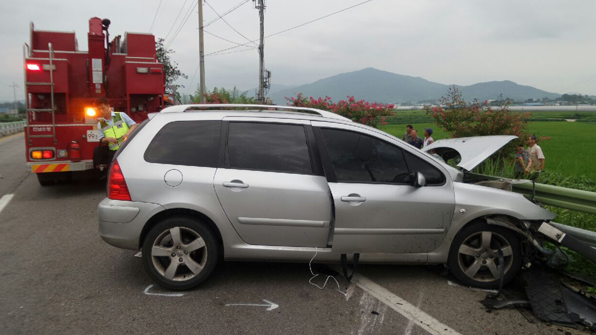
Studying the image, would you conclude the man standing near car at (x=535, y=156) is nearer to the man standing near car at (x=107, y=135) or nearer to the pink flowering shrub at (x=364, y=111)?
the pink flowering shrub at (x=364, y=111)

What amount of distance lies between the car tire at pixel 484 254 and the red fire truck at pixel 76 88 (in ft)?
22.1

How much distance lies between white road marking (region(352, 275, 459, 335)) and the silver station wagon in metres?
0.28

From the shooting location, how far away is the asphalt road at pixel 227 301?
338 centimetres

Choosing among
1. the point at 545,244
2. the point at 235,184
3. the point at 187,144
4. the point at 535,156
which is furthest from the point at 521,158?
the point at 187,144

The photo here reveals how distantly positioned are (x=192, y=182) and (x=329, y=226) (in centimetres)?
135

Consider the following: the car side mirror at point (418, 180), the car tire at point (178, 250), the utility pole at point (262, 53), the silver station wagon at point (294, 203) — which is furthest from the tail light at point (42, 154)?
the utility pole at point (262, 53)

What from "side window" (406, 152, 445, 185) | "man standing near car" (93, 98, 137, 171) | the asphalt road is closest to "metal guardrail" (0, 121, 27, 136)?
"man standing near car" (93, 98, 137, 171)

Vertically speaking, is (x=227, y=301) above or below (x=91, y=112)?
below

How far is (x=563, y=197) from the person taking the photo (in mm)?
4504

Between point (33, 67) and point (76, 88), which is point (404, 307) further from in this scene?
point (76, 88)

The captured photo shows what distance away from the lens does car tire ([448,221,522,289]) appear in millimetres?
4133

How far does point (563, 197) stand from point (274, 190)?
10.2ft

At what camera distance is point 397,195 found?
4055 millimetres

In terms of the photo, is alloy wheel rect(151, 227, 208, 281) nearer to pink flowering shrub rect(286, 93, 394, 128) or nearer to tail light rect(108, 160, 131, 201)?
tail light rect(108, 160, 131, 201)
